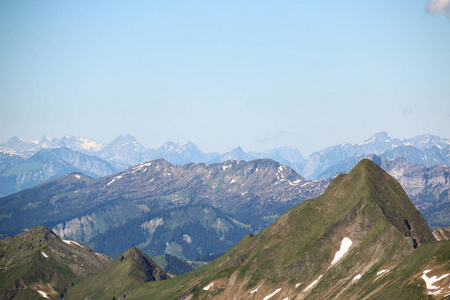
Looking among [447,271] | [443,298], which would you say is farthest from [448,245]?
[443,298]

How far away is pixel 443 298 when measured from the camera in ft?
542

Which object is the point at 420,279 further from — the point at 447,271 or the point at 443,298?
the point at 443,298

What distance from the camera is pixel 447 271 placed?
18188 centimetres

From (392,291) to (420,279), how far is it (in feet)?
37.6

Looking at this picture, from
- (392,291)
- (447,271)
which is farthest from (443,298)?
(392,291)

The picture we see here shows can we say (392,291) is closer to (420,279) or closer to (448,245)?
(420,279)

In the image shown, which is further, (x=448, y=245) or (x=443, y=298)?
(x=448, y=245)

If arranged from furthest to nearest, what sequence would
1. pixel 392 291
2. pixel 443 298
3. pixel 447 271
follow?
1. pixel 392 291
2. pixel 447 271
3. pixel 443 298

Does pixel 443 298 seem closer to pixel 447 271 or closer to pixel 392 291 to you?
pixel 447 271

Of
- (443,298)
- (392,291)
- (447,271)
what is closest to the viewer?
(443,298)

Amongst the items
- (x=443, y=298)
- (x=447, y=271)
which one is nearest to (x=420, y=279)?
(x=447, y=271)

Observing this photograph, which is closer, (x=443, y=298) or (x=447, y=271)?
(x=443, y=298)

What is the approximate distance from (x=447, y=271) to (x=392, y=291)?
2084 centimetres

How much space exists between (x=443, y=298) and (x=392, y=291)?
30984mm
